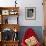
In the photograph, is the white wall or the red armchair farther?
the white wall

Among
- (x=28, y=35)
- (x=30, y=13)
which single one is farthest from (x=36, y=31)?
(x=30, y=13)

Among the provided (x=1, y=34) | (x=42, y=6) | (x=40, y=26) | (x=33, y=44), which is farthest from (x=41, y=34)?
(x=1, y=34)

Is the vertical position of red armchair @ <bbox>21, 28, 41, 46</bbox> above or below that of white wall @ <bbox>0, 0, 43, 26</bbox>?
below

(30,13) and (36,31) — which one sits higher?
(30,13)

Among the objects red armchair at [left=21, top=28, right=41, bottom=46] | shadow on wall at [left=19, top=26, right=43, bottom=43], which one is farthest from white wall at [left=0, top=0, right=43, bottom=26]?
red armchair at [left=21, top=28, right=41, bottom=46]

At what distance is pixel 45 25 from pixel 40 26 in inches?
14.9

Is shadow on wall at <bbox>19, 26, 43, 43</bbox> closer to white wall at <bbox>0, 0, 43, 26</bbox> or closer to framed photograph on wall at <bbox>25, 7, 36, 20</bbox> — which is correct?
white wall at <bbox>0, 0, 43, 26</bbox>

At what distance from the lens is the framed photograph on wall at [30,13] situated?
588 centimetres

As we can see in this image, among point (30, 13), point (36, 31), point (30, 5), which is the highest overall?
point (30, 5)

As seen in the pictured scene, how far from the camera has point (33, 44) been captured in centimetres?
536

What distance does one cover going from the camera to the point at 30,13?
19.4 ft

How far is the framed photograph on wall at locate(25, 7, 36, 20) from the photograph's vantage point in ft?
19.3

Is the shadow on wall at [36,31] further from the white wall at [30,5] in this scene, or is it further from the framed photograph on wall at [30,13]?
the framed photograph on wall at [30,13]

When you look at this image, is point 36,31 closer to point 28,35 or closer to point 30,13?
point 28,35
